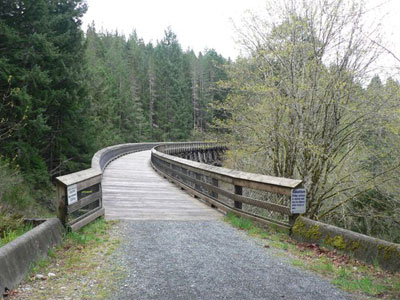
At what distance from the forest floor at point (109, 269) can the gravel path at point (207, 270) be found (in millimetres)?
123

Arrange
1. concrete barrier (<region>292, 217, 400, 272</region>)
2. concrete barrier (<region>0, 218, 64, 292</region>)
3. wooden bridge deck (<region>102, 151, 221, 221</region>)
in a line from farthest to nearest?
wooden bridge deck (<region>102, 151, 221, 221</region>), concrete barrier (<region>292, 217, 400, 272</region>), concrete barrier (<region>0, 218, 64, 292</region>)

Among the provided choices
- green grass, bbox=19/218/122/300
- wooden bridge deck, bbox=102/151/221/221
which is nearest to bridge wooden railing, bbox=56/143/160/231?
green grass, bbox=19/218/122/300

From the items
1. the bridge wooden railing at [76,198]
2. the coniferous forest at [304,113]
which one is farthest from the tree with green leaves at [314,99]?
the bridge wooden railing at [76,198]

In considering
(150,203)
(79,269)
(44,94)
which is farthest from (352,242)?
(44,94)

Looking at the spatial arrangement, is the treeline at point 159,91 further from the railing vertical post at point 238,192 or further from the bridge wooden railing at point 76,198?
the railing vertical post at point 238,192

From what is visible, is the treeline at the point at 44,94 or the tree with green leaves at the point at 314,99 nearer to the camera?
the tree with green leaves at the point at 314,99

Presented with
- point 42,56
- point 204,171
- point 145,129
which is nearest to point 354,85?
point 204,171

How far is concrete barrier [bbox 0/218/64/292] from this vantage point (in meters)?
3.34

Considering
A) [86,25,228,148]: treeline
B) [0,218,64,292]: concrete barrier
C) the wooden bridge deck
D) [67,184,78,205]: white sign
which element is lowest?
the wooden bridge deck

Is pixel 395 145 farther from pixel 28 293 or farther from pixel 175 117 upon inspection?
Answer: pixel 175 117

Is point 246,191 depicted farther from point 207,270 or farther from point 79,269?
point 79,269

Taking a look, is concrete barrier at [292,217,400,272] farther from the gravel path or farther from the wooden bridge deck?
the wooden bridge deck

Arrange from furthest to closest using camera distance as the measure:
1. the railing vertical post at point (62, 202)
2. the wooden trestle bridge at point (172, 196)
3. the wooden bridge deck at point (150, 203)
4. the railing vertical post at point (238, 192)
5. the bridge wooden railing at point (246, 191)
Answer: the wooden bridge deck at point (150, 203), the railing vertical post at point (238, 192), the bridge wooden railing at point (246, 191), the wooden trestle bridge at point (172, 196), the railing vertical post at point (62, 202)

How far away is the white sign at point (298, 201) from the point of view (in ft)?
17.7
